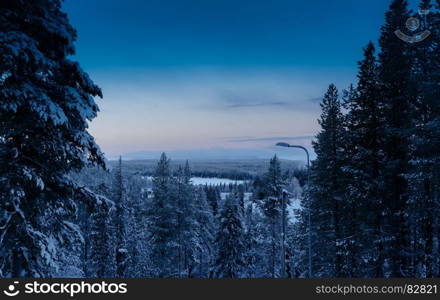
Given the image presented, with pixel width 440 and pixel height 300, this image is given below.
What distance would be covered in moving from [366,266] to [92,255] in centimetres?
2689

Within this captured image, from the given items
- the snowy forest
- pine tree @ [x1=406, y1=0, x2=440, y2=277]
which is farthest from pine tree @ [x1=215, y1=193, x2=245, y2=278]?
pine tree @ [x1=406, y1=0, x2=440, y2=277]

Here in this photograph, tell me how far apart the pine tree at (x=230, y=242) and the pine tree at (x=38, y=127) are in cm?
2221

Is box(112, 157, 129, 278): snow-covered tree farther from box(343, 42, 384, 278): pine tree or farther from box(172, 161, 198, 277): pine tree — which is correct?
box(343, 42, 384, 278): pine tree

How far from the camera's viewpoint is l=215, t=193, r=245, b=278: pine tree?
2900 centimetres

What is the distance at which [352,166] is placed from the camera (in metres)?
15.8

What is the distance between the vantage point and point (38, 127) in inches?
288

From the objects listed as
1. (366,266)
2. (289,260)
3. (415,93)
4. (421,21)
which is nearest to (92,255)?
(289,260)

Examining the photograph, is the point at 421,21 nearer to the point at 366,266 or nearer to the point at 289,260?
the point at 366,266

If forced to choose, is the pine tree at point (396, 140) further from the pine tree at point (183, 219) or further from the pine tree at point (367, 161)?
the pine tree at point (183, 219)
